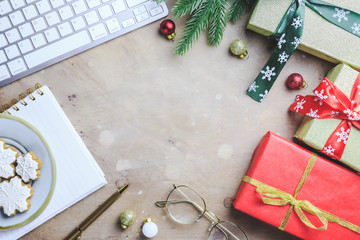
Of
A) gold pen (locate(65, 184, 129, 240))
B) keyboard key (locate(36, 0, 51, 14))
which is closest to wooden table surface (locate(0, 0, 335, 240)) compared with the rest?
gold pen (locate(65, 184, 129, 240))

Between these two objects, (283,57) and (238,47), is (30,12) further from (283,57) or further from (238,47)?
(283,57)

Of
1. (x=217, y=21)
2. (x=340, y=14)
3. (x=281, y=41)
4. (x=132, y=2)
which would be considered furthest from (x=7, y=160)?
(x=340, y=14)

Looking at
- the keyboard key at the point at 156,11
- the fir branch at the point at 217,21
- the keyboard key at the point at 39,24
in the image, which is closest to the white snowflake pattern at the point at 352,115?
the fir branch at the point at 217,21

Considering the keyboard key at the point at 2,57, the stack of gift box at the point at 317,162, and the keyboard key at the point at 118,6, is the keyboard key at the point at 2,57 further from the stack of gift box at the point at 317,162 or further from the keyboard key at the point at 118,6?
the stack of gift box at the point at 317,162

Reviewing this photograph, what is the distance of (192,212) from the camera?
30.2 inches

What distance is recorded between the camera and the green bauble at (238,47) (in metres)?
0.74

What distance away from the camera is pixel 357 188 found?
716 mm

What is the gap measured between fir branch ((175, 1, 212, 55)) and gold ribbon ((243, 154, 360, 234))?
32cm

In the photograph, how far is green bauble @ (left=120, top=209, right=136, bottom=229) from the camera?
0.73 meters

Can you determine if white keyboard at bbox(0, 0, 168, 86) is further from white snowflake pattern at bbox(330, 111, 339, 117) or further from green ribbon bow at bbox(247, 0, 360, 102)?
white snowflake pattern at bbox(330, 111, 339, 117)

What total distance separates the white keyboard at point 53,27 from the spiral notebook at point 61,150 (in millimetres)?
65

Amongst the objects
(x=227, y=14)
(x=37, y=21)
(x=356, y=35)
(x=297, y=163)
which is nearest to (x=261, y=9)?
(x=227, y=14)

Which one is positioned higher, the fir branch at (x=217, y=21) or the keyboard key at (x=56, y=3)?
the fir branch at (x=217, y=21)

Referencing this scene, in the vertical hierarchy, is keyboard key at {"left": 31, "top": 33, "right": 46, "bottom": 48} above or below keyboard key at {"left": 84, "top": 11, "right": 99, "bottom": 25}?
below
